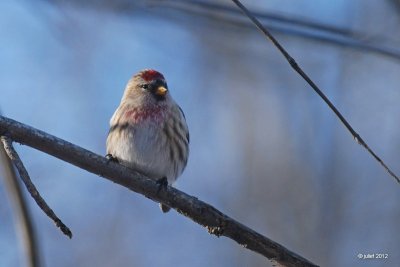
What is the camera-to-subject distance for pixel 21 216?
2365mm

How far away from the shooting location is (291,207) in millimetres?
5273

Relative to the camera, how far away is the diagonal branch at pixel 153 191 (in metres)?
2.34

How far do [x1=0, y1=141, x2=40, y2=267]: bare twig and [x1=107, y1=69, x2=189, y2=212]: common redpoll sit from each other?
0.96 metres

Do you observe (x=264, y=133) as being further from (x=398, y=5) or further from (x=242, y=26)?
(x=398, y=5)

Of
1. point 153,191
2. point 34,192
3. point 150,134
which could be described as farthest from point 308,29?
point 150,134

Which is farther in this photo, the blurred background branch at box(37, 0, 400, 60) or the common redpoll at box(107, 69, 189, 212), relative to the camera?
the common redpoll at box(107, 69, 189, 212)

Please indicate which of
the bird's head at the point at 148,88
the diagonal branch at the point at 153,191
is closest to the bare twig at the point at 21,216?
the diagonal branch at the point at 153,191

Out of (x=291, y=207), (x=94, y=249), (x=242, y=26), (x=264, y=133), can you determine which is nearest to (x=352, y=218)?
(x=291, y=207)

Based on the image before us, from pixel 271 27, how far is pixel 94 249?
326cm

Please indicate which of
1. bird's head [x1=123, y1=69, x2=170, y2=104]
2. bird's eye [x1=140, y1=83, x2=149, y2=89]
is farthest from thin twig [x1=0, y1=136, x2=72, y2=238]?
bird's eye [x1=140, y1=83, x2=149, y2=89]

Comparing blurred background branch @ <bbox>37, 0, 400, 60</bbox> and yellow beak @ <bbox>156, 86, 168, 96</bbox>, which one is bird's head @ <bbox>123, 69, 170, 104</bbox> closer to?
yellow beak @ <bbox>156, 86, 168, 96</bbox>

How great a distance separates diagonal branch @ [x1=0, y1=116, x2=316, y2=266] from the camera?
2.34 meters

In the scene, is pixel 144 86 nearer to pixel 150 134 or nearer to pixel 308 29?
pixel 150 134

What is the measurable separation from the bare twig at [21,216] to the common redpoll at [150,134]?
37.9 inches
